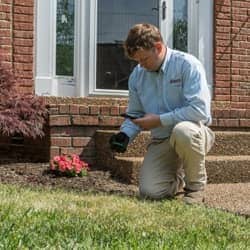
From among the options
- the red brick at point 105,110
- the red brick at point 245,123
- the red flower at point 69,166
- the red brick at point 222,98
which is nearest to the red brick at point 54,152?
the red flower at point 69,166

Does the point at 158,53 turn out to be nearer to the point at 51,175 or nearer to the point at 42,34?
the point at 51,175

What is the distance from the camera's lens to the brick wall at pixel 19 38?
8.10 meters

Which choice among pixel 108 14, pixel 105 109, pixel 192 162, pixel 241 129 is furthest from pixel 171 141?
pixel 108 14

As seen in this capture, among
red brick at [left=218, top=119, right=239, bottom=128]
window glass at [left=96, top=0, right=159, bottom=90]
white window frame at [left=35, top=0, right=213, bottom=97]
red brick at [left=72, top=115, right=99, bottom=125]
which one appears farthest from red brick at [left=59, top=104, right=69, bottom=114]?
red brick at [left=218, top=119, right=239, bottom=128]

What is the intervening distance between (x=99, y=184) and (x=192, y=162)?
1.34 metres

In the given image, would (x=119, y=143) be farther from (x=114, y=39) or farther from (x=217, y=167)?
(x=114, y=39)

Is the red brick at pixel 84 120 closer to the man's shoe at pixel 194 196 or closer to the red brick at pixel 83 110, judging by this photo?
the red brick at pixel 83 110

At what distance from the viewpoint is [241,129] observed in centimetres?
862

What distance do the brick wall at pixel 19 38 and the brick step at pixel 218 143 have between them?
121cm

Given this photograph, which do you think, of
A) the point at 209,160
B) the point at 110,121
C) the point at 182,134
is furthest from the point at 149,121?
the point at 110,121

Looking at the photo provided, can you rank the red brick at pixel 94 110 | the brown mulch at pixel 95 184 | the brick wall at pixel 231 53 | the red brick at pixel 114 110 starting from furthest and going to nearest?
1. the brick wall at pixel 231 53
2. the red brick at pixel 114 110
3. the red brick at pixel 94 110
4. the brown mulch at pixel 95 184

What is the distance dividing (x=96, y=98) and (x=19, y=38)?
1.23 m

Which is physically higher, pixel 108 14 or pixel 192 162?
pixel 108 14

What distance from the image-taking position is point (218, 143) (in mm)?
7918
